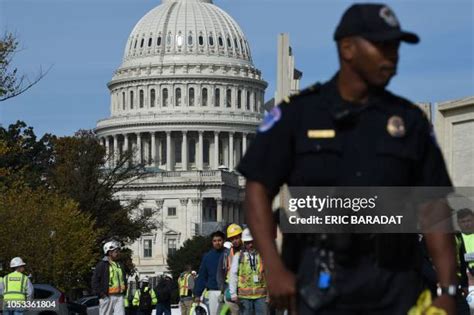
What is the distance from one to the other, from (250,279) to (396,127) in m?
10.8

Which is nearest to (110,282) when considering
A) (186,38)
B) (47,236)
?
(47,236)

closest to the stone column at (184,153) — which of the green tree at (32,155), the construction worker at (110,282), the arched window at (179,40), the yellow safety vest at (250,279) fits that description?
the arched window at (179,40)

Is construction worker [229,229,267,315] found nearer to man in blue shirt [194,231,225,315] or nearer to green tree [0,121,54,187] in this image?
man in blue shirt [194,231,225,315]

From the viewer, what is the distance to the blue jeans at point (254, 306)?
1642cm

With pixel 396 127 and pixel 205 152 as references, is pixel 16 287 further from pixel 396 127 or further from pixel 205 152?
pixel 205 152

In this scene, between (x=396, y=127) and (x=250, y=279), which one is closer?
(x=396, y=127)

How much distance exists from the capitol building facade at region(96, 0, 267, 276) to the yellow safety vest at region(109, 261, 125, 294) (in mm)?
151455

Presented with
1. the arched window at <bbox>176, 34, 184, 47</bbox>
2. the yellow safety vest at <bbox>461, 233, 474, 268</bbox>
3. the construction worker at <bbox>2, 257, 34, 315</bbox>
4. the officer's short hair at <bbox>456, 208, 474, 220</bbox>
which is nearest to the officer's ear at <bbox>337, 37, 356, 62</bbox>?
the officer's short hair at <bbox>456, 208, 474, 220</bbox>

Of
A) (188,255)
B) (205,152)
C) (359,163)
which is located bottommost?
(359,163)

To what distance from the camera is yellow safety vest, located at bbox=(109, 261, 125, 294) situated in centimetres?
1970

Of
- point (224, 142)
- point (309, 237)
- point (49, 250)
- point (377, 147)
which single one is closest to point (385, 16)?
point (377, 147)

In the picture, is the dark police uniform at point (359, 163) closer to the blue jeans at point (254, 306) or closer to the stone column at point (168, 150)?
the blue jeans at point (254, 306)

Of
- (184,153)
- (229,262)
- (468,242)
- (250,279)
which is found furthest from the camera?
(184,153)

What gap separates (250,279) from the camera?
16438 mm
